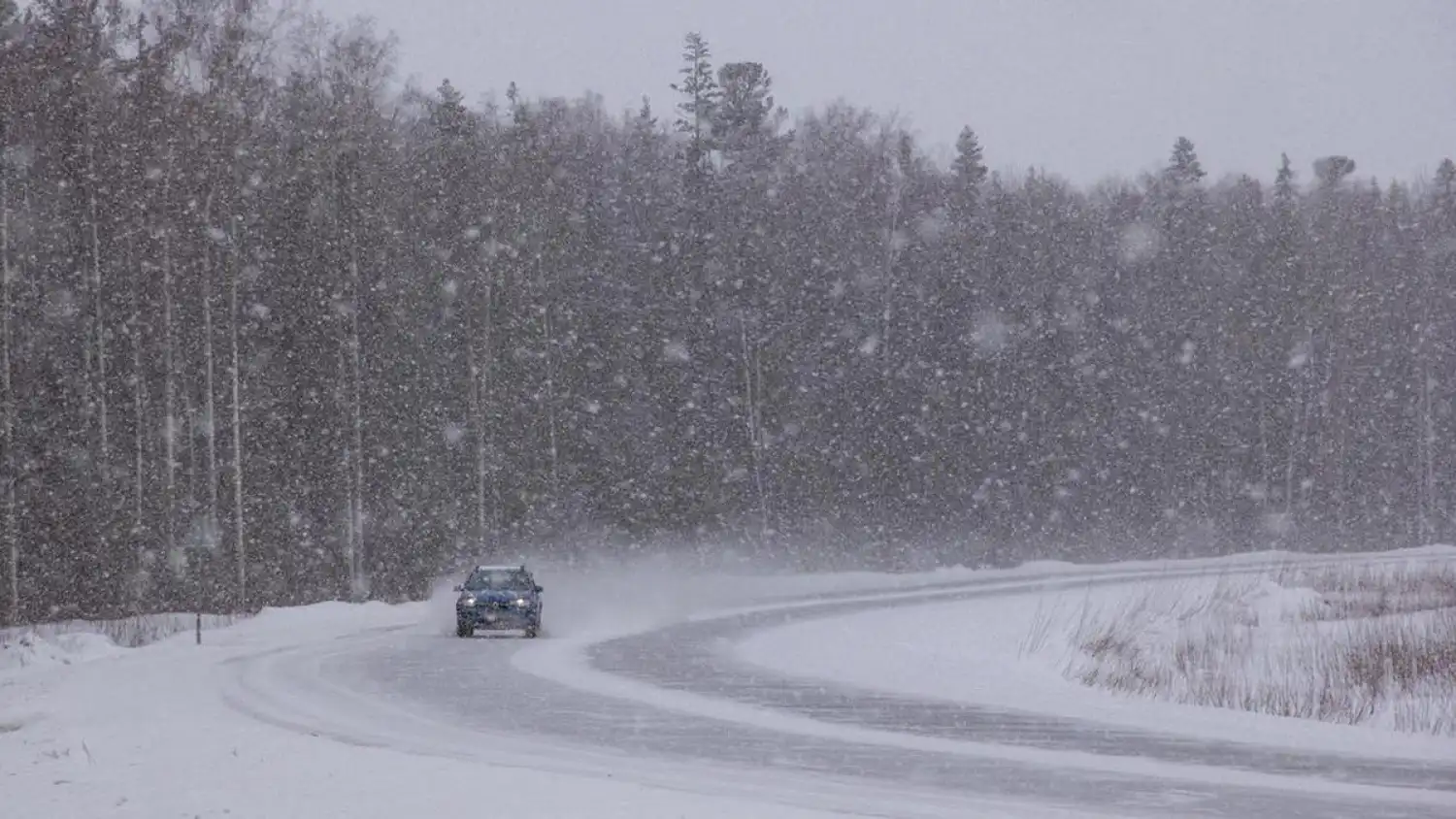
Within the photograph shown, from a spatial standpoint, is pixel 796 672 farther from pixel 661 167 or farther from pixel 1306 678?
pixel 661 167

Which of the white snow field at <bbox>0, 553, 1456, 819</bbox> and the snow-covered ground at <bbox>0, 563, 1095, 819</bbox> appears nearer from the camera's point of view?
the snow-covered ground at <bbox>0, 563, 1095, 819</bbox>

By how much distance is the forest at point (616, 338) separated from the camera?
1718 inches

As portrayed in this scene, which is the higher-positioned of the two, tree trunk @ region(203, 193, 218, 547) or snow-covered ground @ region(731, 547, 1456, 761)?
tree trunk @ region(203, 193, 218, 547)

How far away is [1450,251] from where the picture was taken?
9688 cm

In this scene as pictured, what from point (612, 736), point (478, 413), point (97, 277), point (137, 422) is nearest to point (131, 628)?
point (97, 277)

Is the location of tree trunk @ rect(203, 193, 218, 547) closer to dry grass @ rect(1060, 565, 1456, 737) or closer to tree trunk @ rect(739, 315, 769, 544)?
dry grass @ rect(1060, 565, 1456, 737)

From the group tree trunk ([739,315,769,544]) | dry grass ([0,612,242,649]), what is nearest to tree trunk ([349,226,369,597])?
dry grass ([0,612,242,649])

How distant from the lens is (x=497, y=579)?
36.2 m

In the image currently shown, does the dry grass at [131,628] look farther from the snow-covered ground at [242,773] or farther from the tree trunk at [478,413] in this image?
the tree trunk at [478,413]

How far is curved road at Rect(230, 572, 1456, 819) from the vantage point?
1298 centimetres

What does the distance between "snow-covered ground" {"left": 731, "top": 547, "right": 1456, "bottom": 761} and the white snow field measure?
132mm

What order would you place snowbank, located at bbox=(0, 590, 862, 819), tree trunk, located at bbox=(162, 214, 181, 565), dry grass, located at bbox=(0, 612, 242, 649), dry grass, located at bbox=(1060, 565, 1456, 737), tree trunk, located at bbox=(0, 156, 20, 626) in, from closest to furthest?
snowbank, located at bbox=(0, 590, 862, 819)
dry grass, located at bbox=(1060, 565, 1456, 737)
dry grass, located at bbox=(0, 612, 242, 649)
tree trunk, located at bbox=(0, 156, 20, 626)
tree trunk, located at bbox=(162, 214, 181, 565)

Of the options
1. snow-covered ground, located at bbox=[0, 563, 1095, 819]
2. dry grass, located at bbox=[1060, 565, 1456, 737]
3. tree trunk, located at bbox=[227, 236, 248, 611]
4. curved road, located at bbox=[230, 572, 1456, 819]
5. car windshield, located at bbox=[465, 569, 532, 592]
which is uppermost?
tree trunk, located at bbox=[227, 236, 248, 611]

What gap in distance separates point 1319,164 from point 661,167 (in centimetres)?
5400
